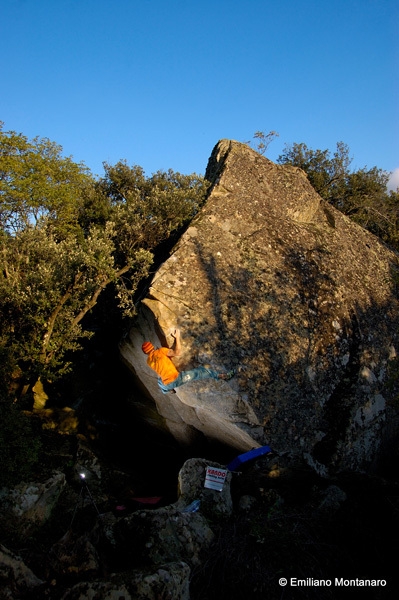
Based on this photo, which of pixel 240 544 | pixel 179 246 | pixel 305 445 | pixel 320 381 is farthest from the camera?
pixel 179 246

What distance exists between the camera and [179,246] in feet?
42.9

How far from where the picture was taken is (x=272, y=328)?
12.4 metres

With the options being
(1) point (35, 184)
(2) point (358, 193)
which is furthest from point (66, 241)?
(2) point (358, 193)

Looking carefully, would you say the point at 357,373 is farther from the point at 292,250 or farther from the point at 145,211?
the point at 145,211

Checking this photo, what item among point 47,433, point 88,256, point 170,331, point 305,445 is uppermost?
point 88,256

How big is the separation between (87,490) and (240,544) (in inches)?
172

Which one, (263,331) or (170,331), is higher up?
(170,331)

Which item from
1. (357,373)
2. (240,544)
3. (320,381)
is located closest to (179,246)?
(320,381)

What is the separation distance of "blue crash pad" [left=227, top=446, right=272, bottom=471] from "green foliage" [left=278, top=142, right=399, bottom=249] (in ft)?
54.4

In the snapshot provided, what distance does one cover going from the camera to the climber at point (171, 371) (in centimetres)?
1077

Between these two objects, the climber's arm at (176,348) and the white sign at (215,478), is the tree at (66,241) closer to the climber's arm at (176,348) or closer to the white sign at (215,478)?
the climber's arm at (176,348)

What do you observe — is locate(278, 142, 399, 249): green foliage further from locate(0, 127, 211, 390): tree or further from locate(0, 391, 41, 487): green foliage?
locate(0, 391, 41, 487): green foliage

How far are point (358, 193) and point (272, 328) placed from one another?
14683 mm

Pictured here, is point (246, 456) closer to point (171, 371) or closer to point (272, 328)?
point (171, 371)
